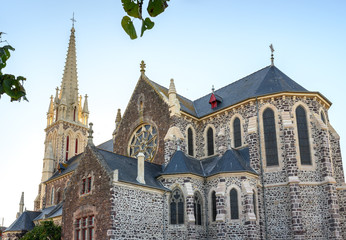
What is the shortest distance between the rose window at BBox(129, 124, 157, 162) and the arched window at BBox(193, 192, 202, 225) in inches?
230

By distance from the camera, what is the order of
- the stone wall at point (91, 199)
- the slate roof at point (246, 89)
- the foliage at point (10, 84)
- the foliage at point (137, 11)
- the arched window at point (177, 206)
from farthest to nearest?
the slate roof at point (246, 89)
the arched window at point (177, 206)
the stone wall at point (91, 199)
the foliage at point (10, 84)
the foliage at point (137, 11)

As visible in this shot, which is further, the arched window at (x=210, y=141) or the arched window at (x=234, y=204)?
the arched window at (x=210, y=141)

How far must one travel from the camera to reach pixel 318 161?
86.9ft

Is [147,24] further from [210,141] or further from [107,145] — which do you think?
[107,145]

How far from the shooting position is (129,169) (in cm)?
2509

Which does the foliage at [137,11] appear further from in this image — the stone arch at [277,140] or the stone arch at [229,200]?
the stone arch at [277,140]

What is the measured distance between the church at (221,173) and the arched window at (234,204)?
64 mm

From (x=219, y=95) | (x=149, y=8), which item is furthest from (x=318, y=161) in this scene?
(x=149, y=8)

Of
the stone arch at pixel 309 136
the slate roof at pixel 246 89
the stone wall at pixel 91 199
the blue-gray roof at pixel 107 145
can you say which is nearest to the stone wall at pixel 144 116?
the slate roof at pixel 246 89

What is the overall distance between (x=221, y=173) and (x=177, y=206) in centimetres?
371

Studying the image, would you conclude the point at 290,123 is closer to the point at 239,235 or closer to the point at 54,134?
the point at 239,235

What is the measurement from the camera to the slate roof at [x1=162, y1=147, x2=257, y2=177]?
84.5 ft

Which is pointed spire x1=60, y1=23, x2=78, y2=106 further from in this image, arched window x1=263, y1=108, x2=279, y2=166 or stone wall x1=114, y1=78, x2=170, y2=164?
arched window x1=263, y1=108, x2=279, y2=166

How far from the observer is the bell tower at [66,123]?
54188 millimetres
